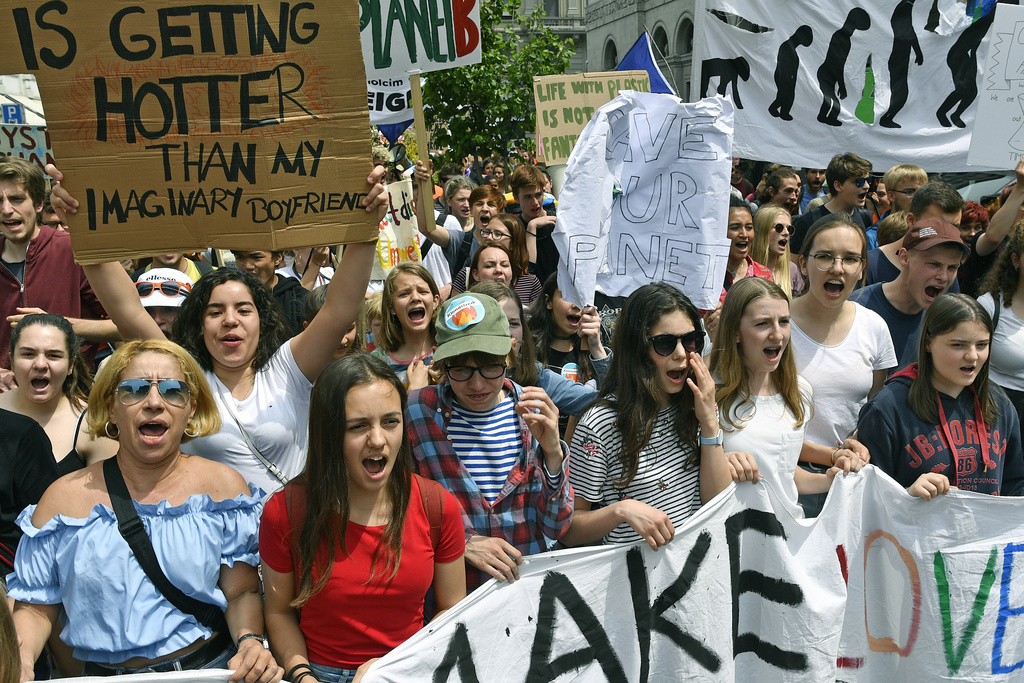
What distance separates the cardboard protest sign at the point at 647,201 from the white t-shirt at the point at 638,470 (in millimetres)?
1081

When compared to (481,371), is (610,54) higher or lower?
higher

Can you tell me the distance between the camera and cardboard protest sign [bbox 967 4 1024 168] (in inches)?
208

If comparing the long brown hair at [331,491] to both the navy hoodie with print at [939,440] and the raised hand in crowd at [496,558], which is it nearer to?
the raised hand in crowd at [496,558]

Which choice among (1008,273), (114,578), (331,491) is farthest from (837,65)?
(114,578)

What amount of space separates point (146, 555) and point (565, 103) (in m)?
4.89

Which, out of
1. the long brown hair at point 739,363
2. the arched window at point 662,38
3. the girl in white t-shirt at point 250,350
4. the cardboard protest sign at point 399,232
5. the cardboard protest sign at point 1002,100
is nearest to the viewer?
the girl in white t-shirt at point 250,350

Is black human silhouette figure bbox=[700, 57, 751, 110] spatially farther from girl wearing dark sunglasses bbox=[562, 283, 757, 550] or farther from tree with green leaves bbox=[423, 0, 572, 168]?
tree with green leaves bbox=[423, 0, 572, 168]

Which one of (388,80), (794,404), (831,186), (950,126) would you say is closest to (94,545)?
(794,404)

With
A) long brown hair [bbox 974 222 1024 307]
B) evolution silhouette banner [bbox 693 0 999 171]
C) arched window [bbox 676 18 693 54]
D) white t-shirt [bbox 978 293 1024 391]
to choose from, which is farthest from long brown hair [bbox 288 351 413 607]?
arched window [bbox 676 18 693 54]

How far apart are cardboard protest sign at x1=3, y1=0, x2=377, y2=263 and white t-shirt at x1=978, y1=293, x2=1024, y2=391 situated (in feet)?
10.1

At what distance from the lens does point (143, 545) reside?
2559 millimetres

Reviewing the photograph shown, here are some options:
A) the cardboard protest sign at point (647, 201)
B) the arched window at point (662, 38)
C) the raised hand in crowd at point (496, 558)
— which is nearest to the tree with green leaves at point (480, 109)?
the cardboard protest sign at point (647, 201)

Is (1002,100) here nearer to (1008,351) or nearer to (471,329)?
(1008,351)

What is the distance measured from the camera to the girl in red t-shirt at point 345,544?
255cm
